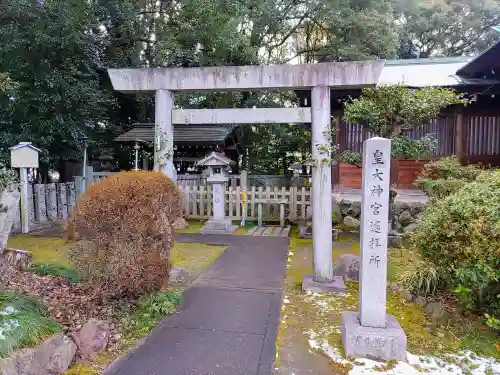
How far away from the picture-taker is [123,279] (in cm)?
380

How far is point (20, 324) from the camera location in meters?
2.86

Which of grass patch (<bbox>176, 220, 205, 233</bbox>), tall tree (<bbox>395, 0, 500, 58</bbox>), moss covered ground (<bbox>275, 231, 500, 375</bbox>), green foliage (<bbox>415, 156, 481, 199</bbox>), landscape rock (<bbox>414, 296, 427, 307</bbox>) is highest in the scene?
tall tree (<bbox>395, 0, 500, 58</bbox>)

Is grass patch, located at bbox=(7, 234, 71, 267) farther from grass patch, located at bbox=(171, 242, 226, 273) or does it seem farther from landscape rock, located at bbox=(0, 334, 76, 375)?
landscape rock, located at bbox=(0, 334, 76, 375)

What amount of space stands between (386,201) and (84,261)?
3329 mm

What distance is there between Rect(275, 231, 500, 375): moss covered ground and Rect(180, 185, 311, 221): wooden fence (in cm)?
509

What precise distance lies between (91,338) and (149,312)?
77 centimetres

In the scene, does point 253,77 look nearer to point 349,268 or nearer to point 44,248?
point 349,268

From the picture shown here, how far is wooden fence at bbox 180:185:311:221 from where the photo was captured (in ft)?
33.1

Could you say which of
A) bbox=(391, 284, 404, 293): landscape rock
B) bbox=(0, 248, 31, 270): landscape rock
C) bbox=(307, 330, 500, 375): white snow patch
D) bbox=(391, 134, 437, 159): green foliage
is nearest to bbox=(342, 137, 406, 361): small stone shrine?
bbox=(307, 330, 500, 375): white snow patch

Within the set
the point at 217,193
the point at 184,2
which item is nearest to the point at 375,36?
the point at 184,2

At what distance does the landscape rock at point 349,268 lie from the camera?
5.42 meters

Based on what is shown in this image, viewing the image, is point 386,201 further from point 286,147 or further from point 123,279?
point 286,147

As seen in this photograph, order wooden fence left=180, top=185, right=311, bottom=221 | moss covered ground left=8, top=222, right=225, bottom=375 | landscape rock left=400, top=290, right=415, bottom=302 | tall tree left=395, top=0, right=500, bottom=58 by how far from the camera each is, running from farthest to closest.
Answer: tall tree left=395, top=0, right=500, bottom=58 → wooden fence left=180, top=185, right=311, bottom=221 → landscape rock left=400, top=290, right=415, bottom=302 → moss covered ground left=8, top=222, right=225, bottom=375

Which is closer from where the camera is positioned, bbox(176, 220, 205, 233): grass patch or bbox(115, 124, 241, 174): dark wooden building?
bbox(176, 220, 205, 233): grass patch
